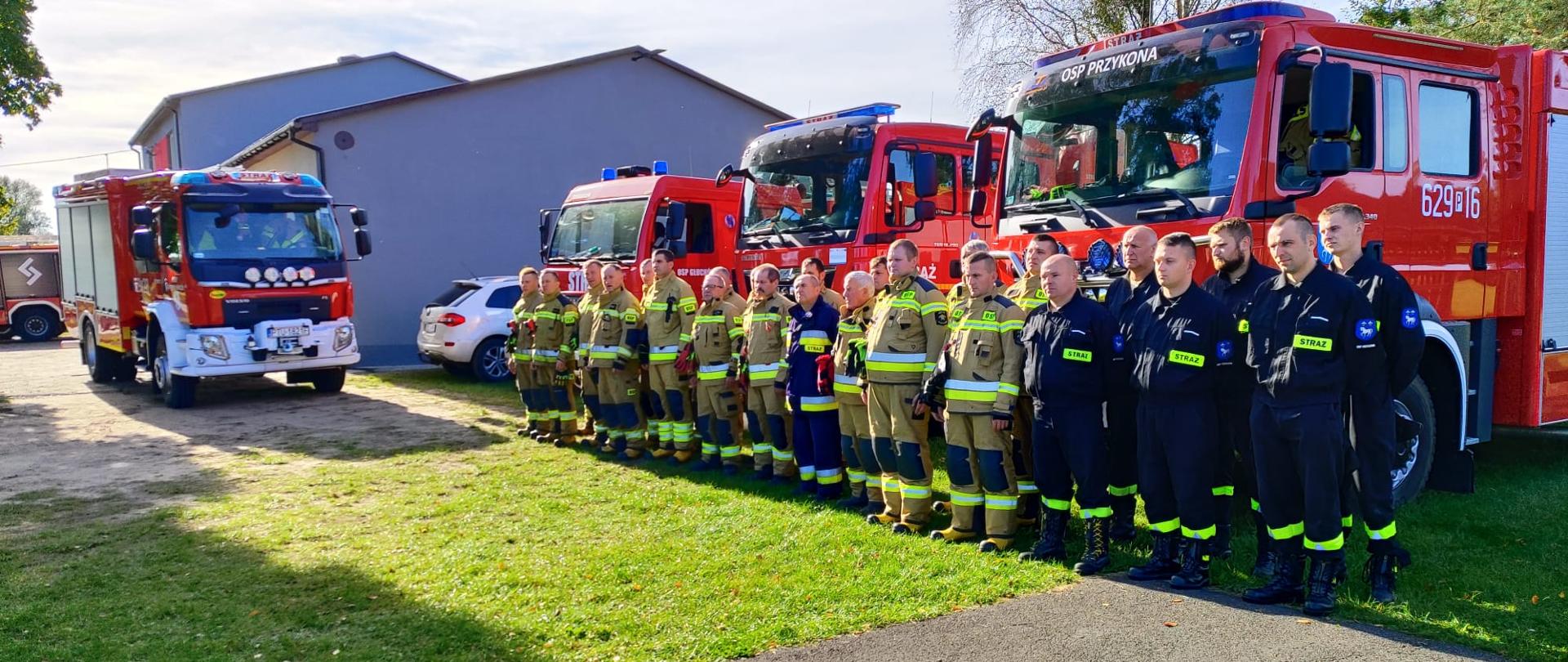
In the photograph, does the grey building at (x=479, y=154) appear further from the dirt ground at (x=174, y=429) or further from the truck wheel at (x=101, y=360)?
the truck wheel at (x=101, y=360)

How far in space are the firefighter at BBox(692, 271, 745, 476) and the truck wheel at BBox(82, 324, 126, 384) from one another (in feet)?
38.3

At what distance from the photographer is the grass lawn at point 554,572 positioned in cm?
497

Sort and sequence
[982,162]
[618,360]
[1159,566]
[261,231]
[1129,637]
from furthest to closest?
[261,231]
[618,360]
[982,162]
[1159,566]
[1129,637]

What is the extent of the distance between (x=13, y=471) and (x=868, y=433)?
788 centimetres

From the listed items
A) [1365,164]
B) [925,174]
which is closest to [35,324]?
[925,174]

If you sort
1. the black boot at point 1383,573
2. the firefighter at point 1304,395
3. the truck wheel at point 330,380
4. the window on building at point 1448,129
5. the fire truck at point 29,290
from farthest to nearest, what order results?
the fire truck at point 29,290 → the truck wheel at point 330,380 → the window on building at point 1448,129 → the black boot at point 1383,573 → the firefighter at point 1304,395

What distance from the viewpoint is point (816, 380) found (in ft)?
24.8

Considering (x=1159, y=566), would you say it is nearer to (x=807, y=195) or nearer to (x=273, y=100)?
(x=807, y=195)

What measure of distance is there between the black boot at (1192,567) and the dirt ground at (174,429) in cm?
726

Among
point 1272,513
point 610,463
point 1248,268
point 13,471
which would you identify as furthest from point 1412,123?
point 13,471

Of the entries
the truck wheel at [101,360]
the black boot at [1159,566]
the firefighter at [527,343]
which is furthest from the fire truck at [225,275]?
the black boot at [1159,566]


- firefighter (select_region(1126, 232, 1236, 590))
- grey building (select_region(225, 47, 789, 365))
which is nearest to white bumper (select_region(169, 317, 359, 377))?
grey building (select_region(225, 47, 789, 365))

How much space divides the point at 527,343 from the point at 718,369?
2823 millimetres

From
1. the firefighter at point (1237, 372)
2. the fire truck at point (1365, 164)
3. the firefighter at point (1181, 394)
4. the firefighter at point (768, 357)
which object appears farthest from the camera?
the firefighter at point (768, 357)
